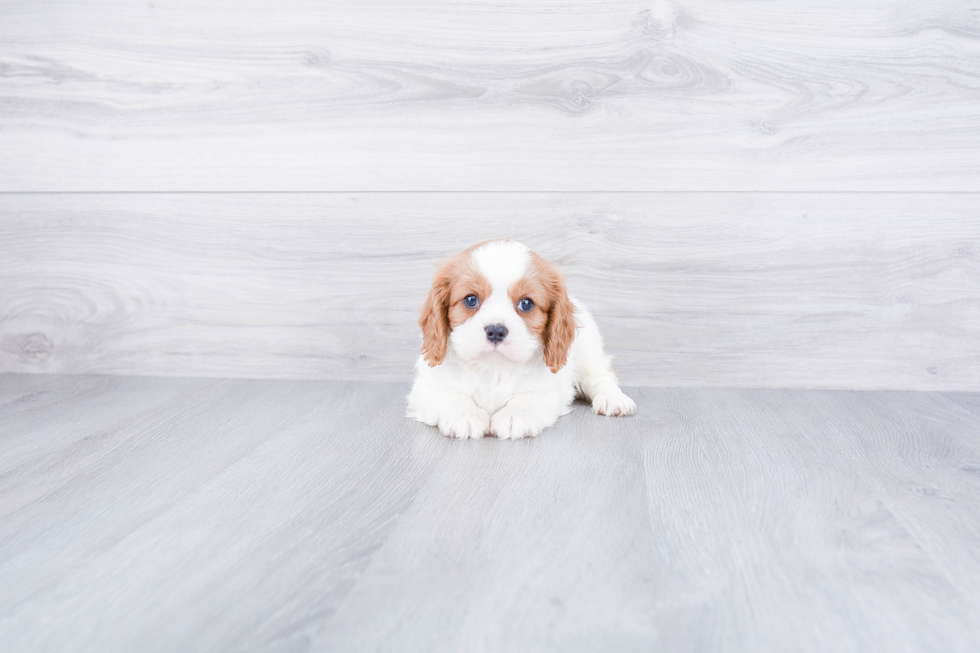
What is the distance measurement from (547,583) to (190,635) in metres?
0.45

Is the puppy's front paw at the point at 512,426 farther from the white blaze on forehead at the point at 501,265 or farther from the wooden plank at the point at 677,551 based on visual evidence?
the white blaze on forehead at the point at 501,265

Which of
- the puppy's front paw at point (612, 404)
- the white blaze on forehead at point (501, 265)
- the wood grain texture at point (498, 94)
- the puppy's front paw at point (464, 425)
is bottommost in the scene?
the puppy's front paw at point (612, 404)

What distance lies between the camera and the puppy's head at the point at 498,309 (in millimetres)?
1577

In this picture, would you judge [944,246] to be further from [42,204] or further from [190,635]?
[42,204]

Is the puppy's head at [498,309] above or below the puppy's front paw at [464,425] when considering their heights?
above

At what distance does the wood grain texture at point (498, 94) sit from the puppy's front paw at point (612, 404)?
2.12ft

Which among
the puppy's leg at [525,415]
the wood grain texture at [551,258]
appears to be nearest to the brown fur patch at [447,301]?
the puppy's leg at [525,415]

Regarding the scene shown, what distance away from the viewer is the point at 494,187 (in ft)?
6.86

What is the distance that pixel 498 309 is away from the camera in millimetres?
1595

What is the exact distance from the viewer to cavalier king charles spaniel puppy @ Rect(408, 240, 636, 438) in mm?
1591

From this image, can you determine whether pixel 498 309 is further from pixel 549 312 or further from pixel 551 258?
pixel 551 258

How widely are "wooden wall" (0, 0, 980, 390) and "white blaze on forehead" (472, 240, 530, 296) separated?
467 mm

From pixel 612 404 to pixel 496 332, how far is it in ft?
1.47

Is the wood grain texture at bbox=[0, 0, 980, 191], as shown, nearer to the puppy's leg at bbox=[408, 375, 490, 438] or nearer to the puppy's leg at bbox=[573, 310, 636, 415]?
the puppy's leg at bbox=[573, 310, 636, 415]
